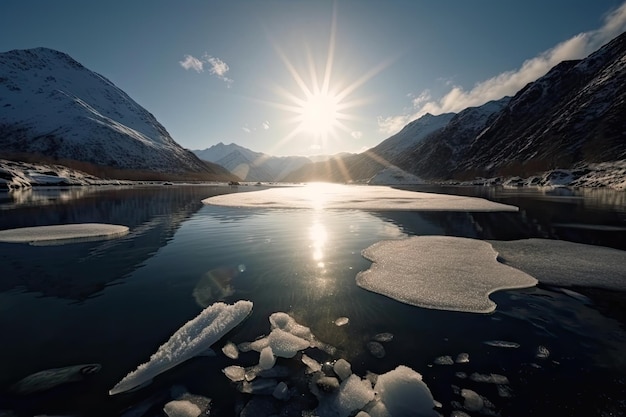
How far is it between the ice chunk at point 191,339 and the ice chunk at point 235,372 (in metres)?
1.02

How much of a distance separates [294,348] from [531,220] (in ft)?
83.0

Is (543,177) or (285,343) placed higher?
(543,177)

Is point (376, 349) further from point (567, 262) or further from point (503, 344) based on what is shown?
point (567, 262)

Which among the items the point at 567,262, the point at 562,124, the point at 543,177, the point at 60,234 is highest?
the point at 562,124

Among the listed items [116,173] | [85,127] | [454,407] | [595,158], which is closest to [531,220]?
Answer: [454,407]

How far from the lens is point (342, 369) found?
5383 millimetres

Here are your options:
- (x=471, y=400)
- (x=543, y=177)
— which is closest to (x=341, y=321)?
(x=471, y=400)

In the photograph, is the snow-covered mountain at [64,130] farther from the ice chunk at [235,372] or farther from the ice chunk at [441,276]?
the ice chunk at [235,372]

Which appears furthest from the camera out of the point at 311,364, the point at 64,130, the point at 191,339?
the point at 64,130

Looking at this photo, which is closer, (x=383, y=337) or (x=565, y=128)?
(x=383, y=337)

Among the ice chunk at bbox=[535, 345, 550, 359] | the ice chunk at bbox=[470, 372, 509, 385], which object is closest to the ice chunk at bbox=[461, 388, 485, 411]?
the ice chunk at bbox=[470, 372, 509, 385]

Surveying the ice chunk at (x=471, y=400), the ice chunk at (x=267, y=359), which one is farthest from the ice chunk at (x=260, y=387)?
the ice chunk at (x=471, y=400)

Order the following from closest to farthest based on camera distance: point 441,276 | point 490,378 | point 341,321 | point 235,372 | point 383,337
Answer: point 490,378 → point 235,372 → point 383,337 → point 341,321 → point 441,276

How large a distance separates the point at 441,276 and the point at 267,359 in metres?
6.90
